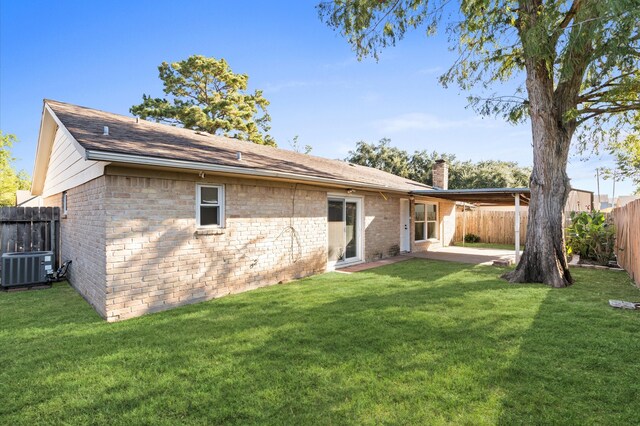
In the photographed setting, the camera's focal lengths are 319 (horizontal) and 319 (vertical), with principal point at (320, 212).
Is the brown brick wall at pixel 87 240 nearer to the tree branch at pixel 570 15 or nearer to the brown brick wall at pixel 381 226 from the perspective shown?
the brown brick wall at pixel 381 226

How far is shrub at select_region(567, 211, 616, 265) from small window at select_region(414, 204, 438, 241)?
544cm

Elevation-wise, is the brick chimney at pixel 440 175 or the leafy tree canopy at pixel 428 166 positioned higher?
the leafy tree canopy at pixel 428 166

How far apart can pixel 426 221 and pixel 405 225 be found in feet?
6.30

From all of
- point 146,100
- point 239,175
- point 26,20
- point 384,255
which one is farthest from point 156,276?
point 146,100

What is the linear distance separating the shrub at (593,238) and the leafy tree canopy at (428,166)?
67.0 ft

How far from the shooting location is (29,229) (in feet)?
29.9

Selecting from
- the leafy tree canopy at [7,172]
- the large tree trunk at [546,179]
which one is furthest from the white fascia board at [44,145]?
the large tree trunk at [546,179]

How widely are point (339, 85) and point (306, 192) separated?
25.0 ft

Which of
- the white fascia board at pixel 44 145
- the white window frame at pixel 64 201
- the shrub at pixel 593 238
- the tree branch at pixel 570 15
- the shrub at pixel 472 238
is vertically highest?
the tree branch at pixel 570 15

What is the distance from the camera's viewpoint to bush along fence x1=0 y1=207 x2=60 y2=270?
345 inches

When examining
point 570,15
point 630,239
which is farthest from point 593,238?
point 570,15

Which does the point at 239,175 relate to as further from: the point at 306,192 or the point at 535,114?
the point at 535,114

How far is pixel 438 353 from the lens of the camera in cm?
→ 388

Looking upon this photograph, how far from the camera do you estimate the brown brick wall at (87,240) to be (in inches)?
216
